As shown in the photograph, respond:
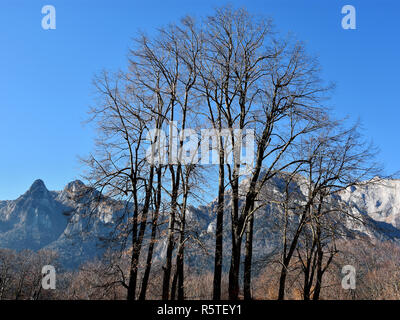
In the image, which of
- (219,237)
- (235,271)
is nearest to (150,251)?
(219,237)

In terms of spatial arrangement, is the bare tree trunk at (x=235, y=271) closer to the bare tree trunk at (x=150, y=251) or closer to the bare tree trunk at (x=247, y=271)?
the bare tree trunk at (x=247, y=271)

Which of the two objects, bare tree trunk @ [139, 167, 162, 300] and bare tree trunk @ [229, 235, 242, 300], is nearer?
bare tree trunk @ [229, 235, 242, 300]

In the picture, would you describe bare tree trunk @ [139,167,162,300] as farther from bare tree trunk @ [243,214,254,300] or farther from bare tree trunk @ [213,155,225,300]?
bare tree trunk @ [243,214,254,300]

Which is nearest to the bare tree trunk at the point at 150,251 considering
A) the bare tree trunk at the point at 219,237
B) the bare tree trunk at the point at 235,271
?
the bare tree trunk at the point at 219,237

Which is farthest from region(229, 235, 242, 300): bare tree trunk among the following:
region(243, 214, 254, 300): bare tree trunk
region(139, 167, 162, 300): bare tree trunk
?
region(139, 167, 162, 300): bare tree trunk

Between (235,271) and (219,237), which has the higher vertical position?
(219,237)

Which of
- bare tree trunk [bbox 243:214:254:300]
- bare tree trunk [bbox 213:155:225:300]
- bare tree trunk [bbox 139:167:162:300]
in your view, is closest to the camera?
bare tree trunk [bbox 243:214:254:300]

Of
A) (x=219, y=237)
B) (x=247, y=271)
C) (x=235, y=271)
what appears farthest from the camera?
(x=219, y=237)

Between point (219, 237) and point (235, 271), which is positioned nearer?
point (235, 271)

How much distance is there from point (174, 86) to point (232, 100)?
317 centimetres

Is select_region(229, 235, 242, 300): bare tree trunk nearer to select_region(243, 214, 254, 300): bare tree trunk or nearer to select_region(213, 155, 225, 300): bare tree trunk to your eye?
select_region(243, 214, 254, 300): bare tree trunk

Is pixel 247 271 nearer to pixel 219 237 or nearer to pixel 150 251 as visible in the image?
pixel 219 237

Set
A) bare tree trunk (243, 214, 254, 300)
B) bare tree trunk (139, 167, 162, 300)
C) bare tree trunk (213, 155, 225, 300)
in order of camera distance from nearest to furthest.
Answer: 1. bare tree trunk (243, 214, 254, 300)
2. bare tree trunk (213, 155, 225, 300)
3. bare tree trunk (139, 167, 162, 300)

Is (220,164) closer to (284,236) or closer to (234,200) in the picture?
(234,200)
